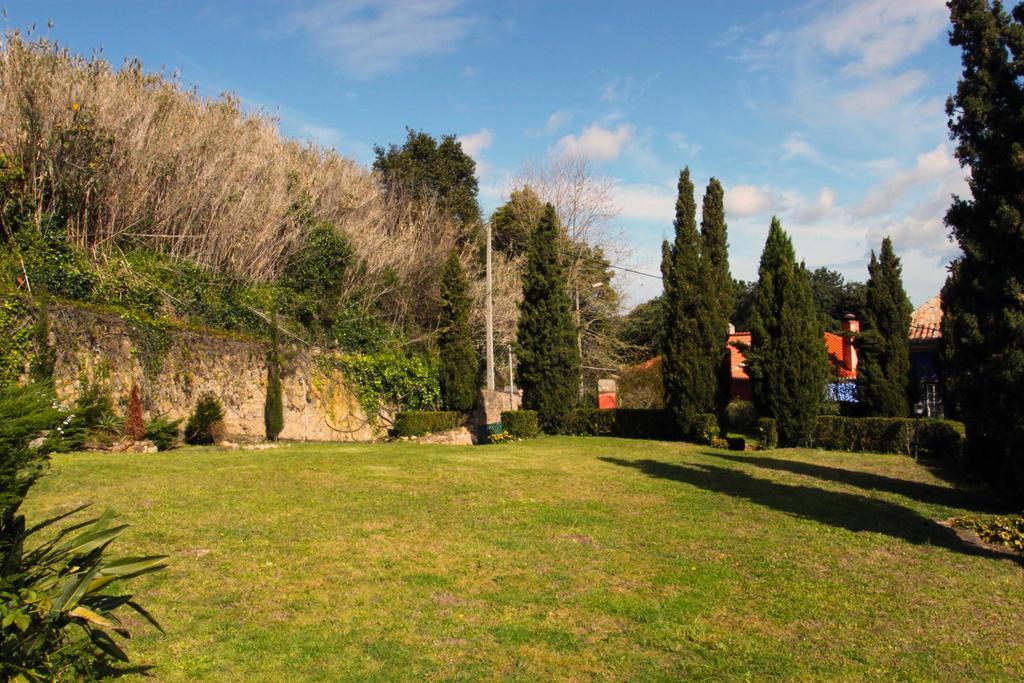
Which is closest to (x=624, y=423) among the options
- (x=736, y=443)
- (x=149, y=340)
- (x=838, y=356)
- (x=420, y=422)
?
(x=736, y=443)

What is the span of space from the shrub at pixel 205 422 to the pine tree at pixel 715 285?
1331 cm

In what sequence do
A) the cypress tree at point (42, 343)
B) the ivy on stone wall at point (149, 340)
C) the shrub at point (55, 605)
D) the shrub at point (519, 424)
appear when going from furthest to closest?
the shrub at point (519, 424) → the ivy on stone wall at point (149, 340) → the cypress tree at point (42, 343) → the shrub at point (55, 605)

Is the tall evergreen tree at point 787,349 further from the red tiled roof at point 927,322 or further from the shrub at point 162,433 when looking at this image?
the shrub at point 162,433

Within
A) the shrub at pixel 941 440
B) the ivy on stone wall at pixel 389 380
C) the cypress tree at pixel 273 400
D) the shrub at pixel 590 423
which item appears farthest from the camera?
the shrub at pixel 590 423

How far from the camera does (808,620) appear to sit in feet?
18.4

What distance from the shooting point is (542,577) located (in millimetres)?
6559

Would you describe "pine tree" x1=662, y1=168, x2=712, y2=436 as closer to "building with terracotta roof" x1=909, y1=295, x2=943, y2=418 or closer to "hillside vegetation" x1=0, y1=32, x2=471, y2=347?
"building with terracotta roof" x1=909, y1=295, x2=943, y2=418

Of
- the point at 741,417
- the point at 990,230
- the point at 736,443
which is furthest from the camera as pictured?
the point at 741,417

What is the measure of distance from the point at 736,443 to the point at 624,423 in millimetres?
4058

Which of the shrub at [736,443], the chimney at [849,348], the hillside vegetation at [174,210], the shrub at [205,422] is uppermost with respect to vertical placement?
the hillside vegetation at [174,210]

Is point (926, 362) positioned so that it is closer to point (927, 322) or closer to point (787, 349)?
point (927, 322)

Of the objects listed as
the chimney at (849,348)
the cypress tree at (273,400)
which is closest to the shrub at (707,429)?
the cypress tree at (273,400)

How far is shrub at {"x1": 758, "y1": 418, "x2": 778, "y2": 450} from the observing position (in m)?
18.7

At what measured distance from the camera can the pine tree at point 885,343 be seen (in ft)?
71.1
